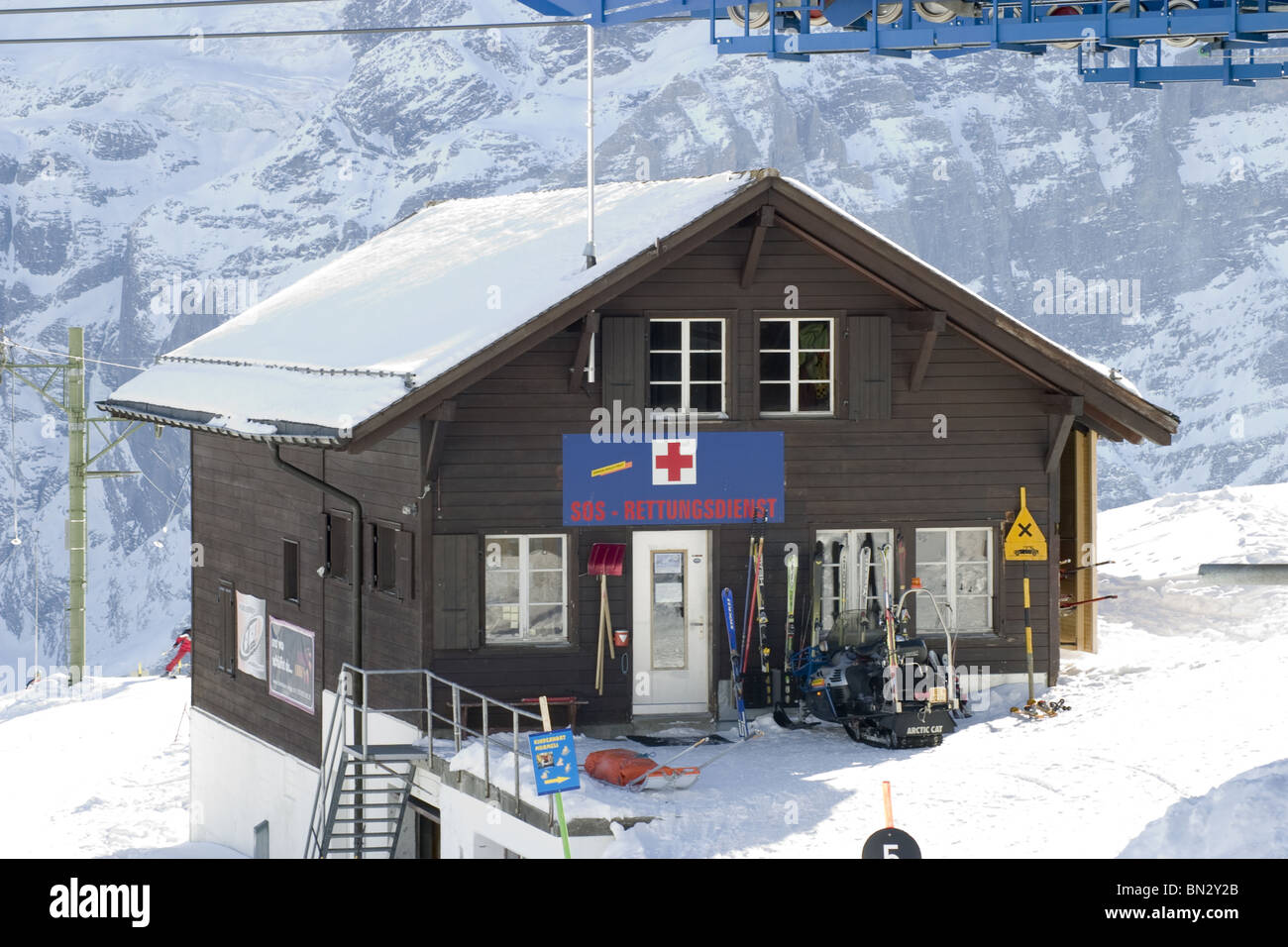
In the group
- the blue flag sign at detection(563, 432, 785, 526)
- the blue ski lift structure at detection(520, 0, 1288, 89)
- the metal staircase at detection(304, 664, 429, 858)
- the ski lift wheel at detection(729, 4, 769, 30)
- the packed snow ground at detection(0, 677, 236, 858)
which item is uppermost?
the ski lift wheel at detection(729, 4, 769, 30)

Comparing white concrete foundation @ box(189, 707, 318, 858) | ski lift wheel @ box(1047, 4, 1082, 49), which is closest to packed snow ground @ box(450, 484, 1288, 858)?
white concrete foundation @ box(189, 707, 318, 858)

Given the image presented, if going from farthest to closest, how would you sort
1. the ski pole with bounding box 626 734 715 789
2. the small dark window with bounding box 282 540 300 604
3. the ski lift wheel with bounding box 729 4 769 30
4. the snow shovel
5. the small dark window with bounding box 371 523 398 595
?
the ski lift wheel with bounding box 729 4 769 30 < the small dark window with bounding box 282 540 300 604 < the small dark window with bounding box 371 523 398 595 < the snow shovel < the ski pole with bounding box 626 734 715 789

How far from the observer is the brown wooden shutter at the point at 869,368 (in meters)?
19.8

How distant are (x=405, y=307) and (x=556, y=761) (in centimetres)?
886

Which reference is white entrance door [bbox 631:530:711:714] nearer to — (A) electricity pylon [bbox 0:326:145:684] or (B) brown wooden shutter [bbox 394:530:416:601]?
(B) brown wooden shutter [bbox 394:530:416:601]

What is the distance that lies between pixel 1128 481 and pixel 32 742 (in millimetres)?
168359

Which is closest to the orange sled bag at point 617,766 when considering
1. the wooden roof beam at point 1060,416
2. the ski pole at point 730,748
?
the ski pole at point 730,748

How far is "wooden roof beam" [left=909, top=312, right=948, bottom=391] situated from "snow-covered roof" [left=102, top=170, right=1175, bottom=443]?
0.38 meters

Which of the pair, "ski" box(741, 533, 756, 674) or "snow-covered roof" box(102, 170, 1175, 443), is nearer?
"snow-covered roof" box(102, 170, 1175, 443)

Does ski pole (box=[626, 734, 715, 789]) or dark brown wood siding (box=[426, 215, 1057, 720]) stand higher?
dark brown wood siding (box=[426, 215, 1057, 720])

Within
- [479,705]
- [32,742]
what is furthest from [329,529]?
[32,742]

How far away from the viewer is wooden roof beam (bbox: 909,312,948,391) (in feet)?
64.0

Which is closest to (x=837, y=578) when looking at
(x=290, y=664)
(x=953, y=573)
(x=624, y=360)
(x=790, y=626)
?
(x=790, y=626)

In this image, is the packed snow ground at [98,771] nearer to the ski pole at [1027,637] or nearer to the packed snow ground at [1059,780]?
the packed snow ground at [1059,780]
